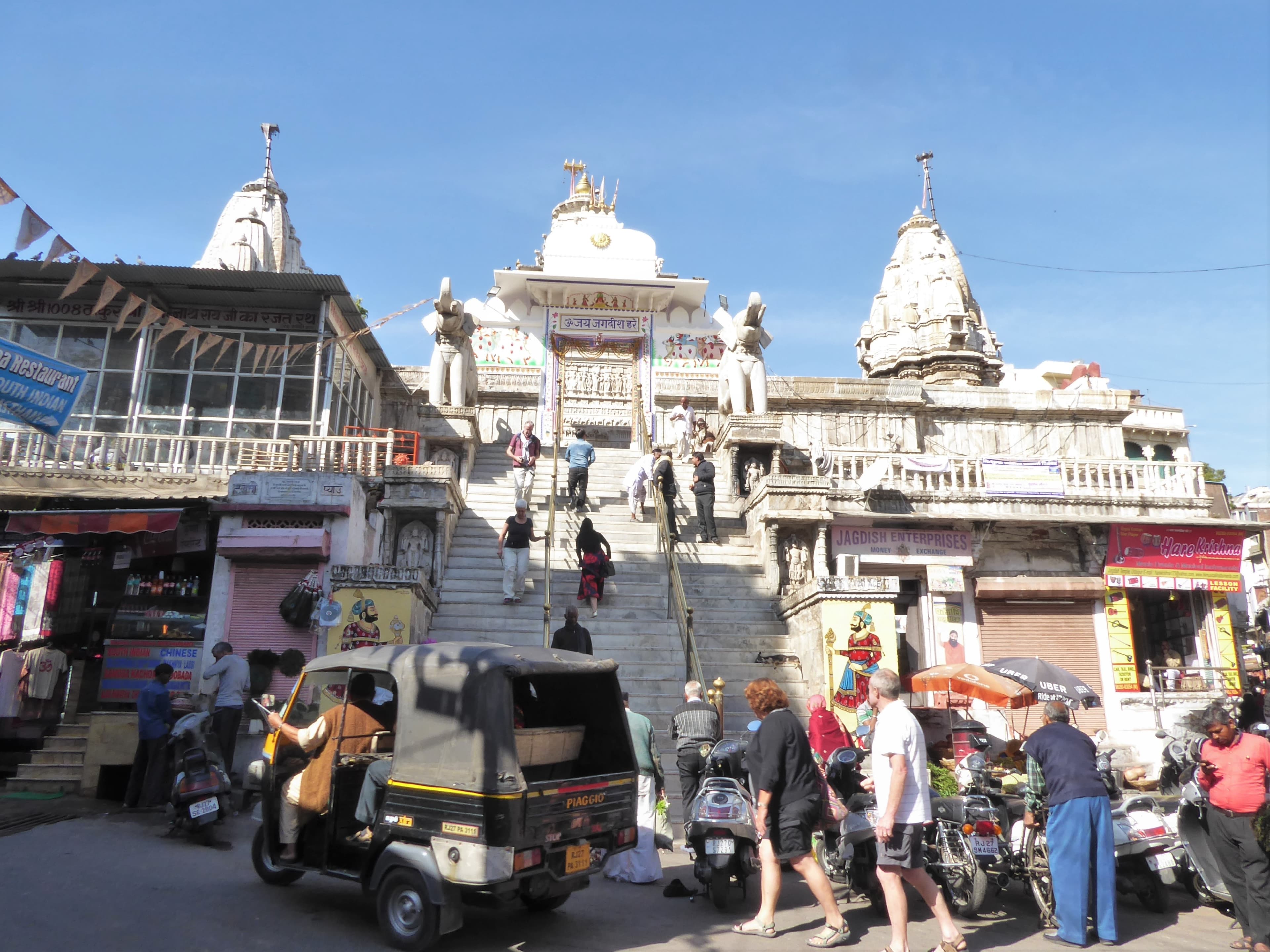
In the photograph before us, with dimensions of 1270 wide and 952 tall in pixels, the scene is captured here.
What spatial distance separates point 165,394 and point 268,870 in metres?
12.5

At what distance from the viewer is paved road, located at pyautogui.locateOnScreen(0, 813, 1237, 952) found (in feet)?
17.0

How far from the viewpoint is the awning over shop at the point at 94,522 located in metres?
11.0

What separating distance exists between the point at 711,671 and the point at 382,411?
12122 mm

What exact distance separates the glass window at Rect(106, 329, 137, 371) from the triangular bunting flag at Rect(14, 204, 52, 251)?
734 centimetres

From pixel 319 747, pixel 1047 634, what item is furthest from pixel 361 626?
pixel 1047 634

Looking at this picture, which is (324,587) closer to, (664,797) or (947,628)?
(664,797)

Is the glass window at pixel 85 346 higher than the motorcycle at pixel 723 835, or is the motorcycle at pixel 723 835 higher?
the glass window at pixel 85 346

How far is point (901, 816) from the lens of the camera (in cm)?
517

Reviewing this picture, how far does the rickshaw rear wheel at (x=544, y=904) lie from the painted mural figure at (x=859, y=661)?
563 cm

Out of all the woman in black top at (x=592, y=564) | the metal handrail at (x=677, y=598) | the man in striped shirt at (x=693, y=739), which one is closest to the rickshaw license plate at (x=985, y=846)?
the man in striped shirt at (x=693, y=739)

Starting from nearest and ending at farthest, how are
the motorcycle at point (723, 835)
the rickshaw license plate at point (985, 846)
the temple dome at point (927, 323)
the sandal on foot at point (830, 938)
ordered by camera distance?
1. the sandal on foot at point (830, 938)
2. the motorcycle at point (723, 835)
3. the rickshaw license plate at point (985, 846)
4. the temple dome at point (927, 323)

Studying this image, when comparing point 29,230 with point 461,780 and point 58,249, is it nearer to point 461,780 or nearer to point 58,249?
point 58,249

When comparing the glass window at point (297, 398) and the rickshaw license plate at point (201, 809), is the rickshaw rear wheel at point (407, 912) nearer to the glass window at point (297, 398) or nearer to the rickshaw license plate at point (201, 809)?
the rickshaw license plate at point (201, 809)

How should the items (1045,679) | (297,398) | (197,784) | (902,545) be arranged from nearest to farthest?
(197,784)
(1045,679)
(902,545)
(297,398)
